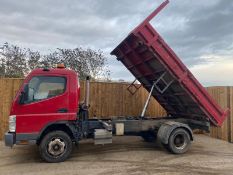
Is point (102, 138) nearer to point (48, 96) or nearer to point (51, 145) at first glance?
point (51, 145)

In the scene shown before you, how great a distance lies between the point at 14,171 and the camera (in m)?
7.09

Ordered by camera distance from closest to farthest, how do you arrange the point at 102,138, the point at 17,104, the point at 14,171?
the point at 14,171
the point at 17,104
the point at 102,138

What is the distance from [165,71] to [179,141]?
2.33 m

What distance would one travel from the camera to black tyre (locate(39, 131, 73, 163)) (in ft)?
25.5

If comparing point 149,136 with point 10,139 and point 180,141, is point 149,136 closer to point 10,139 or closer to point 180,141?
point 180,141

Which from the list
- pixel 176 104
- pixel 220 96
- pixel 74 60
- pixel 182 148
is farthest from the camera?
pixel 74 60

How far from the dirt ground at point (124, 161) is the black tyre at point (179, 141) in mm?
215

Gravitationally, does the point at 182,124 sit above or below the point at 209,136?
above

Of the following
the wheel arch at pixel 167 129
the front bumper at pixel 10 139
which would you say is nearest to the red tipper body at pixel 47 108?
the front bumper at pixel 10 139

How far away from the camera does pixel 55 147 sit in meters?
7.87

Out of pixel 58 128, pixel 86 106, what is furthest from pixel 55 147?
pixel 86 106

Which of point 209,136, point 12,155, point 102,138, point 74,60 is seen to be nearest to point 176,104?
point 102,138

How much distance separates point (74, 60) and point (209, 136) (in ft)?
40.8

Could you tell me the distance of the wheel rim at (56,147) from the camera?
7.82 metres
